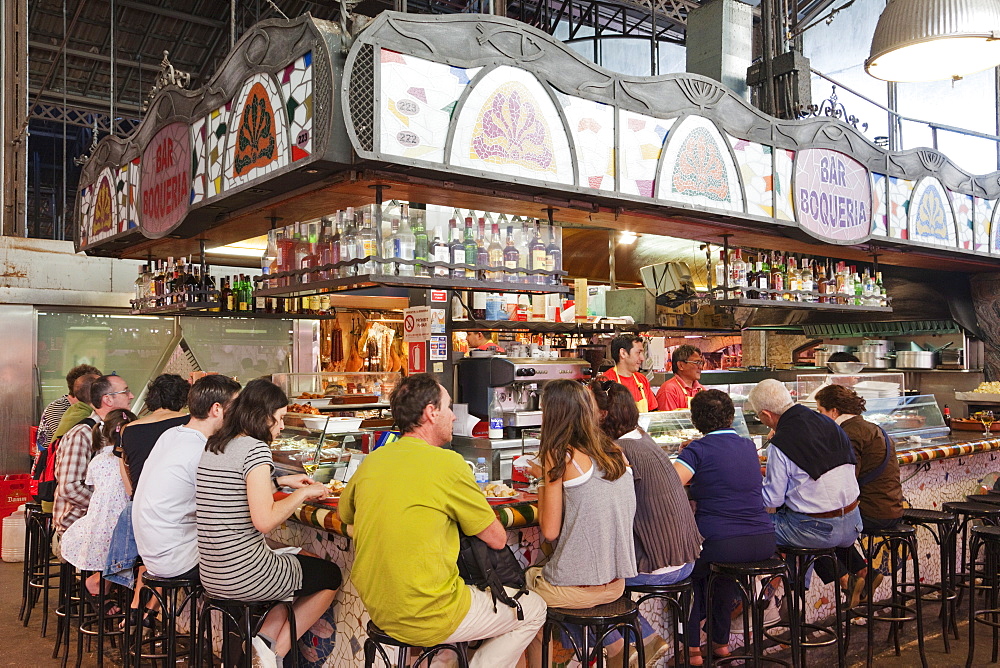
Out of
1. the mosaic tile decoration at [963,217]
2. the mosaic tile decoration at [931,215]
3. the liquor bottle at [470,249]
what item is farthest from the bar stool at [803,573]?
the mosaic tile decoration at [963,217]

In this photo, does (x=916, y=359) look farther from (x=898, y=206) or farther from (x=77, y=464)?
(x=77, y=464)

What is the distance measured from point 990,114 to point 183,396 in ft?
41.8

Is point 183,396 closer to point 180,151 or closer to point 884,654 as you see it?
point 180,151

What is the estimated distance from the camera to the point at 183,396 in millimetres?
4230

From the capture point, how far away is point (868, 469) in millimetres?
4445

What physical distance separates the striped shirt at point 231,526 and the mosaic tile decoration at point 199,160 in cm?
242

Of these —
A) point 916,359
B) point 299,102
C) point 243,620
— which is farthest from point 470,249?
point 916,359

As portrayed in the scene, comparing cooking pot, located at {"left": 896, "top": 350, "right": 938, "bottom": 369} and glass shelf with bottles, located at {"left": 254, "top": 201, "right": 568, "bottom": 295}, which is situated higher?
glass shelf with bottles, located at {"left": 254, "top": 201, "right": 568, "bottom": 295}

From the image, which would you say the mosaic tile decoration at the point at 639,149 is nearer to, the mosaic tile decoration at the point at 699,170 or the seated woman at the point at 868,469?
the mosaic tile decoration at the point at 699,170

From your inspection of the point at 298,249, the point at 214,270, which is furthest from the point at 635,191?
the point at 214,270

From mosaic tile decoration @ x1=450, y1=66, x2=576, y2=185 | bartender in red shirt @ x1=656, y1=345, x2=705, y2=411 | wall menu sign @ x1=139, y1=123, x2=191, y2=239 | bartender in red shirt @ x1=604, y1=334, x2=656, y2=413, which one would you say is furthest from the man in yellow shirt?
bartender in red shirt @ x1=656, y1=345, x2=705, y2=411

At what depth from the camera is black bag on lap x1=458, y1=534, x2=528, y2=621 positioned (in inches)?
119

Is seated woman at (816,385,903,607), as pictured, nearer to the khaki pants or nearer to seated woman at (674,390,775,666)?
seated woman at (674,390,775,666)

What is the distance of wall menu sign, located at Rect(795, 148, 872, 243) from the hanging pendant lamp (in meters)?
0.80
